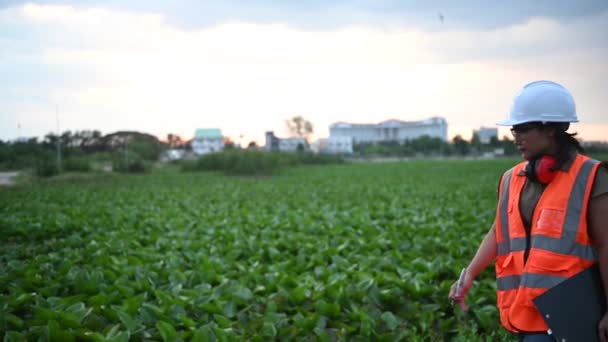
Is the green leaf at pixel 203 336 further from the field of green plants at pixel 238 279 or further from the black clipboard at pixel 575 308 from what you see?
the black clipboard at pixel 575 308

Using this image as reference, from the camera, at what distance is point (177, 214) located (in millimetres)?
8508

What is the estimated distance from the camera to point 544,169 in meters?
1.74

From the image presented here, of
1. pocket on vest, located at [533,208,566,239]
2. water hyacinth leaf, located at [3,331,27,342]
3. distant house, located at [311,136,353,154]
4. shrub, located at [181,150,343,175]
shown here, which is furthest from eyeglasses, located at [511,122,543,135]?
distant house, located at [311,136,353,154]

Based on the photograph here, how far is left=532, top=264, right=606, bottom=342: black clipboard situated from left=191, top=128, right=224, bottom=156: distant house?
71.6 meters

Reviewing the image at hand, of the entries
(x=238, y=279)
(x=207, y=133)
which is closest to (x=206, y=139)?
(x=207, y=133)

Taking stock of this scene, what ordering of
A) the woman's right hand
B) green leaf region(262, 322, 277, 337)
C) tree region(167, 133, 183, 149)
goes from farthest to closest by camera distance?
tree region(167, 133, 183, 149)
green leaf region(262, 322, 277, 337)
the woman's right hand

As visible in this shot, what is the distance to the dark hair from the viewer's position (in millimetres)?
1771

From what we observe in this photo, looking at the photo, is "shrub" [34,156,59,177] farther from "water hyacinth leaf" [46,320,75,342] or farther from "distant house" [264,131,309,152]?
"distant house" [264,131,309,152]

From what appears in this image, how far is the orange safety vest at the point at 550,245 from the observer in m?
1.67

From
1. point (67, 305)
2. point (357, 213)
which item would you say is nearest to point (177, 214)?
point (357, 213)

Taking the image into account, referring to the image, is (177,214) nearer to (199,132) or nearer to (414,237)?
(414,237)

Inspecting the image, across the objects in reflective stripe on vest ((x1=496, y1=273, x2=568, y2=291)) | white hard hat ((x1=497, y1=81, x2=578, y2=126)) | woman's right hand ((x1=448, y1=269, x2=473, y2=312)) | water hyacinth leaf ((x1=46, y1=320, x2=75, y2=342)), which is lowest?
water hyacinth leaf ((x1=46, y1=320, x2=75, y2=342))

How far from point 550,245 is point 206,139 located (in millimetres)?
79644

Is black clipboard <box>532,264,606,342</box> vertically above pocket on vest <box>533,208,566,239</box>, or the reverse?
pocket on vest <box>533,208,566,239</box>
